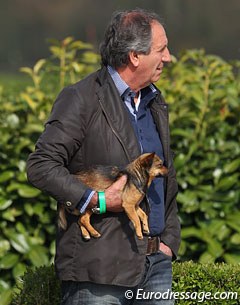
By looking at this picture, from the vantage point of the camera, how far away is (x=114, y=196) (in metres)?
3.06

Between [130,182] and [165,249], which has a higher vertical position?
[130,182]

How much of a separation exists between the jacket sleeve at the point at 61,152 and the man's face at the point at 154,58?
1.03 ft

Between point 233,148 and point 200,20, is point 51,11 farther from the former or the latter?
point 233,148

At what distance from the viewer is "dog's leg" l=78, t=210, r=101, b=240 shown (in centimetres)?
309

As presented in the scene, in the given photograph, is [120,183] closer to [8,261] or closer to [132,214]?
[132,214]

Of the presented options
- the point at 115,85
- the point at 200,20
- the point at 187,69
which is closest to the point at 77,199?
the point at 115,85

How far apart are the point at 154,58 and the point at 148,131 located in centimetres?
32

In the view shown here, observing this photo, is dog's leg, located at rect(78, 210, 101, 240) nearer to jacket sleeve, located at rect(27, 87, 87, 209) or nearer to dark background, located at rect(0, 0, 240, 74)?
jacket sleeve, located at rect(27, 87, 87, 209)

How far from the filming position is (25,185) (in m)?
5.24

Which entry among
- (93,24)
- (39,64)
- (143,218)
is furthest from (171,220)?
(93,24)

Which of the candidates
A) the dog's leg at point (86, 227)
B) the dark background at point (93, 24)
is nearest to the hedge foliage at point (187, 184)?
the dog's leg at point (86, 227)

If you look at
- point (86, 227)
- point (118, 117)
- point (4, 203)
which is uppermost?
point (118, 117)

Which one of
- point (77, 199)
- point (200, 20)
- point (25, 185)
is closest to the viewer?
point (77, 199)

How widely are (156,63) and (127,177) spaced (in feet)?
1.69
